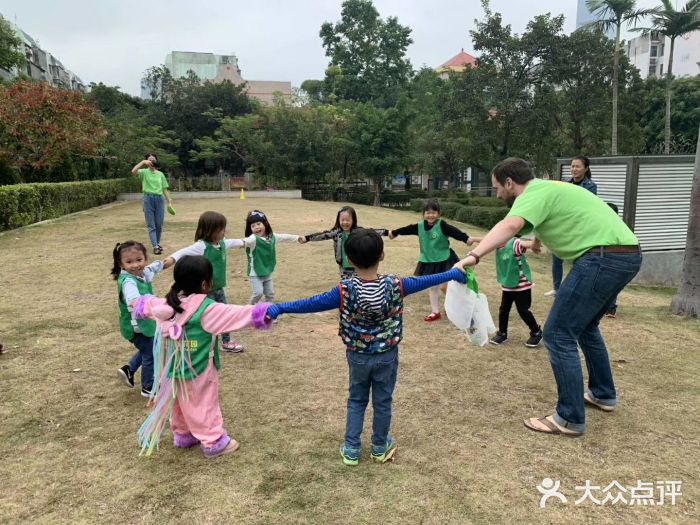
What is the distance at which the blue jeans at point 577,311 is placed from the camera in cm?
304

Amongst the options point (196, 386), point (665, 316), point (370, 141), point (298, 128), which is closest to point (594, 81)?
point (370, 141)

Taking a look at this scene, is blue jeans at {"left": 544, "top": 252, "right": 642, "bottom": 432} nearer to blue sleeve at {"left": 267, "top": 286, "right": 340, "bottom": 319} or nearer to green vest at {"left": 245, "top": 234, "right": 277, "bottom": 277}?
blue sleeve at {"left": 267, "top": 286, "right": 340, "bottom": 319}

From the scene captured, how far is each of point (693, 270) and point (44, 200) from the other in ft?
52.9

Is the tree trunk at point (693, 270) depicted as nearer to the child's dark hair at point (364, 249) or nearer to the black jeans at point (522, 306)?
the black jeans at point (522, 306)

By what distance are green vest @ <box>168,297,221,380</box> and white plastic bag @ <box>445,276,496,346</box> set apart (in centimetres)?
165

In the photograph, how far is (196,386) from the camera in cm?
291

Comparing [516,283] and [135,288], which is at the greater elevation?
[135,288]

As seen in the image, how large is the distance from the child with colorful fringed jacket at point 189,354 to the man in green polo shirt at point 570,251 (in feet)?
4.94

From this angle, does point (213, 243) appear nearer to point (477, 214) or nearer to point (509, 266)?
point (509, 266)

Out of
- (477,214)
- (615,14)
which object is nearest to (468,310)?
(477,214)

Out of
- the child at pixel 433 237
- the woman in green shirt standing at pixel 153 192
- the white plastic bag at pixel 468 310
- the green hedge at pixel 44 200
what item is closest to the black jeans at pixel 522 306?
the child at pixel 433 237

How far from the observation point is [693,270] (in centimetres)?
624

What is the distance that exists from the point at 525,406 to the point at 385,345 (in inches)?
62.1

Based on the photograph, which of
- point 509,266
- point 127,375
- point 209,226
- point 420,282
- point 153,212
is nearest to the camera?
point 420,282
